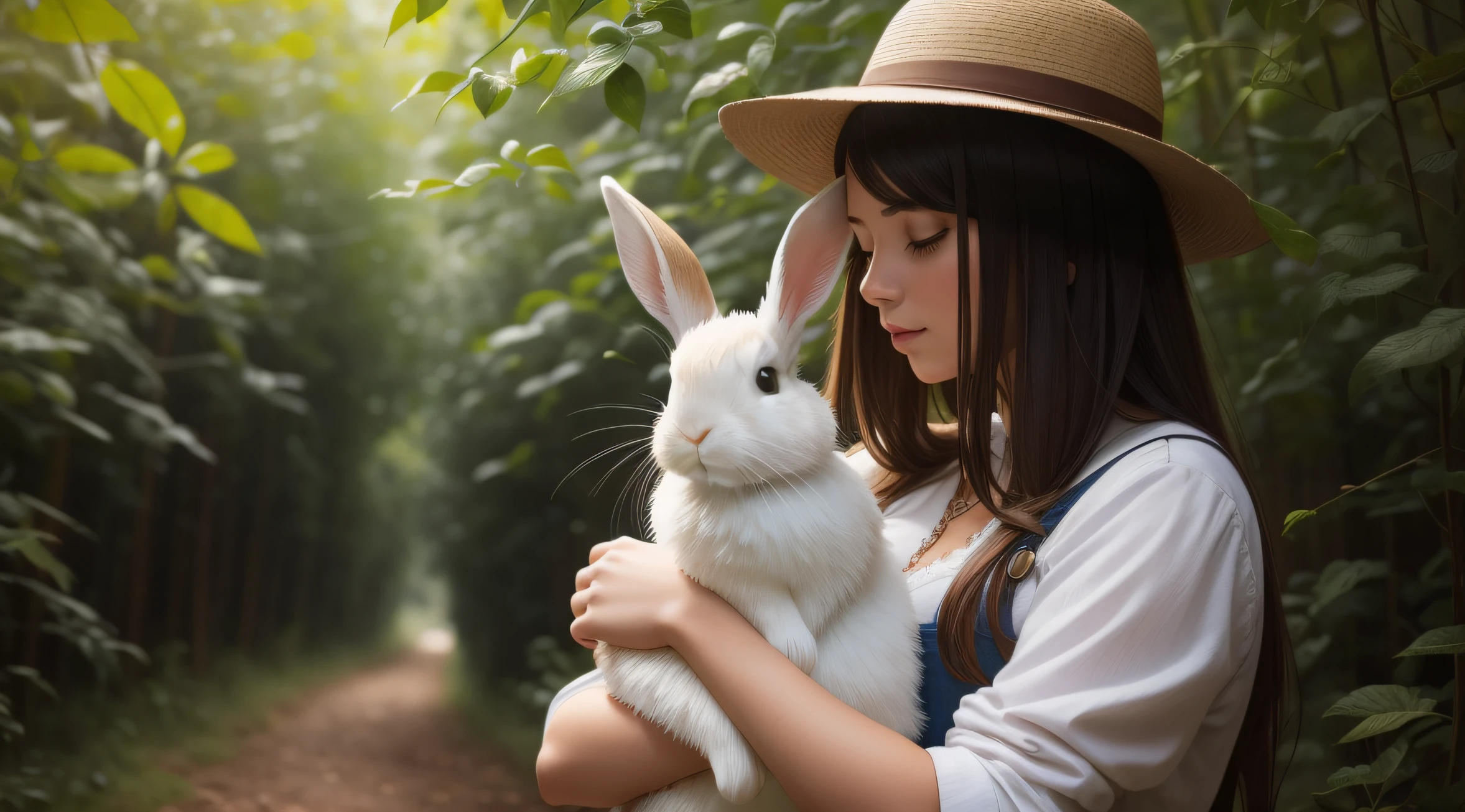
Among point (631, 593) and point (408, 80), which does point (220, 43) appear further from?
point (631, 593)

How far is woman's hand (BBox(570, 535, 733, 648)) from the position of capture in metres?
0.95

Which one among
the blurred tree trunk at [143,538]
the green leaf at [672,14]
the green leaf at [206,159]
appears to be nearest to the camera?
the green leaf at [672,14]

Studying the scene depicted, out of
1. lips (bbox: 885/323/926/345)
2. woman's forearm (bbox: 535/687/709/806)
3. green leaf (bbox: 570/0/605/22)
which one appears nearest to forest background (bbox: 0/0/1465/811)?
green leaf (bbox: 570/0/605/22)

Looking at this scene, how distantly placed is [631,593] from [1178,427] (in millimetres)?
639

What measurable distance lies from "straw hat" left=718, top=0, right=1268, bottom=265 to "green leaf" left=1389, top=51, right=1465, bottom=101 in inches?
10.8

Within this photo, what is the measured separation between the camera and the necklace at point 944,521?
4.03ft

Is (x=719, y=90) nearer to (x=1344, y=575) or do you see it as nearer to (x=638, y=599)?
(x=638, y=599)

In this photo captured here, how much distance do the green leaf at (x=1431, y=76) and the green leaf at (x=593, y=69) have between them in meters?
1.01

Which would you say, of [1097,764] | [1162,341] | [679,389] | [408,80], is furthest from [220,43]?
[1097,764]

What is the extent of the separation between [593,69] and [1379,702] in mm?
1297

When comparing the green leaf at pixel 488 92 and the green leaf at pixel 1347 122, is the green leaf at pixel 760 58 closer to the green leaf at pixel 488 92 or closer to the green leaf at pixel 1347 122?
the green leaf at pixel 488 92

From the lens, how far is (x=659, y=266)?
993mm

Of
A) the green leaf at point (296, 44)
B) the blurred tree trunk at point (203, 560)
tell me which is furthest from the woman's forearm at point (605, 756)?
the blurred tree trunk at point (203, 560)

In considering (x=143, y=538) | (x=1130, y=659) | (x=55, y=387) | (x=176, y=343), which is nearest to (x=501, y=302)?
(x=176, y=343)
